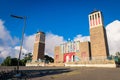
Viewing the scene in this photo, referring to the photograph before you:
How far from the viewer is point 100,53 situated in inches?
1715

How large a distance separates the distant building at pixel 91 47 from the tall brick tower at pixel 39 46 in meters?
12.8

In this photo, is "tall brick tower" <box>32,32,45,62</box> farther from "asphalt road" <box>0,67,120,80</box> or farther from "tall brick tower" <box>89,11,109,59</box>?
"asphalt road" <box>0,67,120,80</box>

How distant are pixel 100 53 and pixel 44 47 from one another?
134 feet

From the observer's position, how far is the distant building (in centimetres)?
4388

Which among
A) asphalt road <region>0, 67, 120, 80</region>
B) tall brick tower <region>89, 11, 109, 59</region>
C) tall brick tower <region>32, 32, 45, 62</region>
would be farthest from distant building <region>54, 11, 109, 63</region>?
asphalt road <region>0, 67, 120, 80</region>

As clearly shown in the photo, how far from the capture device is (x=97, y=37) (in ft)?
151

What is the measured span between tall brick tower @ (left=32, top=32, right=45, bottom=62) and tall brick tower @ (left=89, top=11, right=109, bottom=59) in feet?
113

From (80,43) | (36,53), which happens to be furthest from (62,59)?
(36,53)

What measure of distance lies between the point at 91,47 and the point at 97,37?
4.49 m

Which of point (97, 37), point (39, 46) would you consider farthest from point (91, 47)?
point (39, 46)

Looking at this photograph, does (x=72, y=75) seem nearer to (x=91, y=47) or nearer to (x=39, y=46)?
(x=91, y=47)

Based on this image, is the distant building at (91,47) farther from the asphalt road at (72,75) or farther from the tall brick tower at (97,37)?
the asphalt road at (72,75)

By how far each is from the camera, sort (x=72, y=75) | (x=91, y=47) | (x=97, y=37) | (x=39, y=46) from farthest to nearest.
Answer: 1. (x=39, y=46)
2. (x=91, y=47)
3. (x=97, y=37)
4. (x=72, y=75)

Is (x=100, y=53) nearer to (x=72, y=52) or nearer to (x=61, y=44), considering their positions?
(x=72, y=52)
